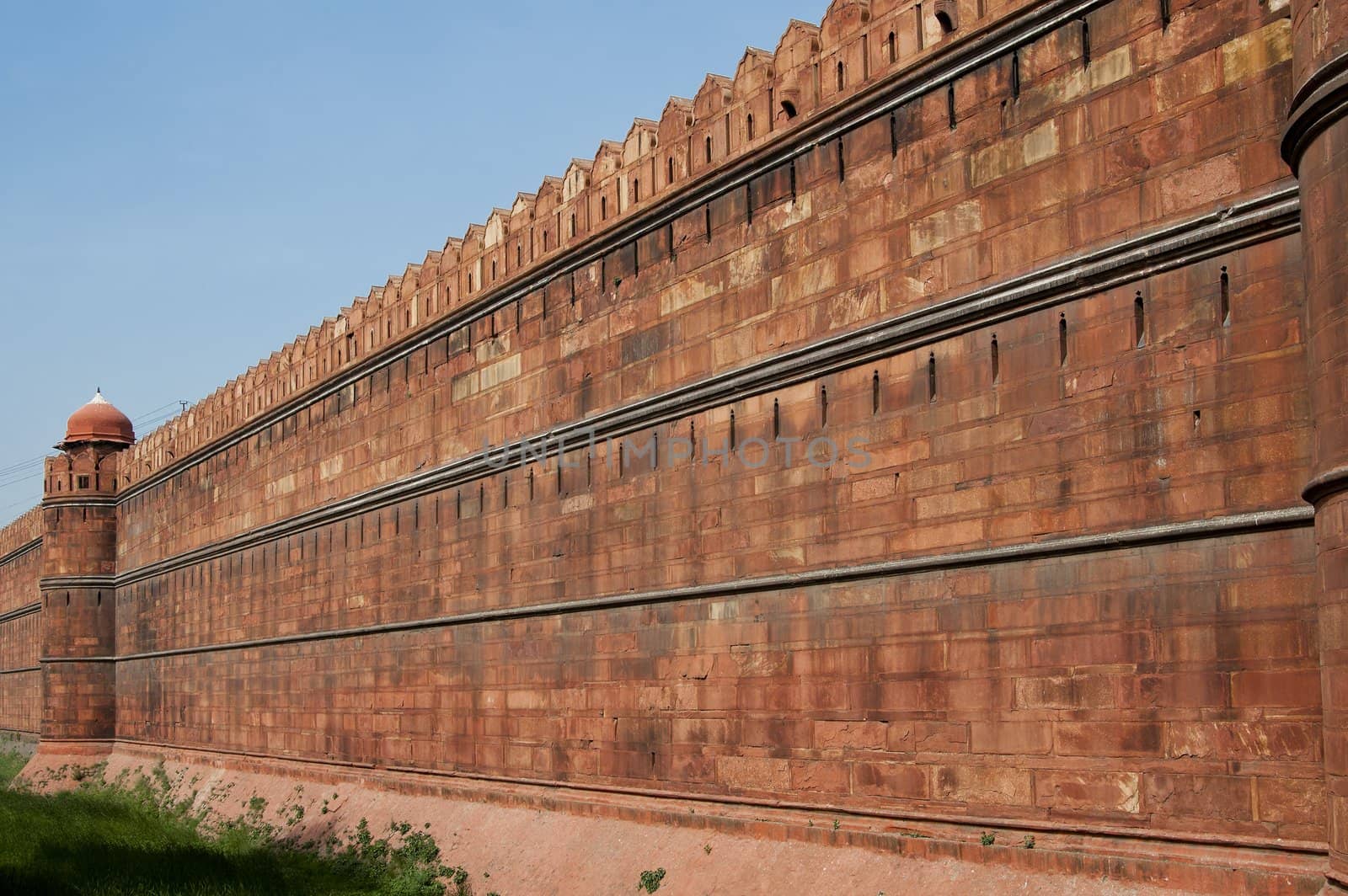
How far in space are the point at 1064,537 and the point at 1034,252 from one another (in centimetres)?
148

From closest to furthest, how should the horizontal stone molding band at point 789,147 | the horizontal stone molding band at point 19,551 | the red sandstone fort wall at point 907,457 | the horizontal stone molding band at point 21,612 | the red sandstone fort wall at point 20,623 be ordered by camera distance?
the red sandstone fort wall at point 907,457 → the horizontal stone molding band at point 789,147 → the red sandstone fort wall at point 20,623 → the horizontal stone molding band at point 21,612 → the horizontal stone molding band at point 19,551

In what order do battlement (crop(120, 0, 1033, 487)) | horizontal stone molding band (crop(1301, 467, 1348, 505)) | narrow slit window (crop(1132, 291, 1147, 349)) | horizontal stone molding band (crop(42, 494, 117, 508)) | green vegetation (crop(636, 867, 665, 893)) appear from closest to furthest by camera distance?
horizontal stone molding band (crop(1301, 467, 1348, 505)) → narrow slit window (crop(1132, 291, 1147, 349)) → battlement (crop(120, 0, 1033, 487)) → green vegetation (crop(636, 867, 665, 893)) → horizontal stone molding band (crop(42, 494, 117, 508))

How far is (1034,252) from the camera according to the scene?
8180 mm

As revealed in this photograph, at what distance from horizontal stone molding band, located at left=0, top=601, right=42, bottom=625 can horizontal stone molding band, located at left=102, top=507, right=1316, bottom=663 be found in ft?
55.6

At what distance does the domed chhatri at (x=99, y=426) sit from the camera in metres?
25.7

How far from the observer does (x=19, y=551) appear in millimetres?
31000

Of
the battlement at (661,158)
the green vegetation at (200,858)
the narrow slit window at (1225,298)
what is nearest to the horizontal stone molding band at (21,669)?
the green vegetation at (200,858)

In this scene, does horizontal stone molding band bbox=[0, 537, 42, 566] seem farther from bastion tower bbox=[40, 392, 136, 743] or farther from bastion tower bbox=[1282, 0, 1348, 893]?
bastion tower bbox=[1282, 0, 1348, 893]

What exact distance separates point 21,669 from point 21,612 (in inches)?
47.6

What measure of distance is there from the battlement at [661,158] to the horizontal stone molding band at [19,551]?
1340cm

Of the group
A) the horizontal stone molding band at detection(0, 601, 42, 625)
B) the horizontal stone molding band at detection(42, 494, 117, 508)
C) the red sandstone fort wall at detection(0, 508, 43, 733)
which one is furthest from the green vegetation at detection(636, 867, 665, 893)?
the horizontal stone molding band at detection(0, 601, 42, 625)

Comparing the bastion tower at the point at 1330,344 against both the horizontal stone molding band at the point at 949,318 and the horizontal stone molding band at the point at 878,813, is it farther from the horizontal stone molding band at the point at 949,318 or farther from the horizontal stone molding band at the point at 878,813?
the horizontal stone molding band at the point at 878,813

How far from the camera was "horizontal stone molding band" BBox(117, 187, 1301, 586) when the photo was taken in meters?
7.14

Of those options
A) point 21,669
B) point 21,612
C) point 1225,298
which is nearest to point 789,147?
point 1225,298
